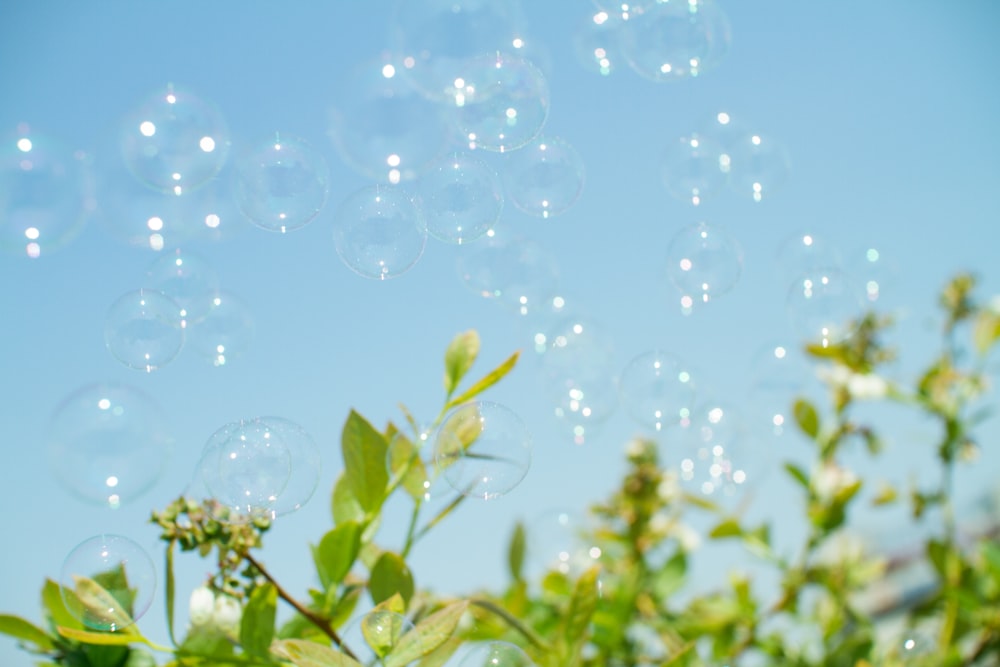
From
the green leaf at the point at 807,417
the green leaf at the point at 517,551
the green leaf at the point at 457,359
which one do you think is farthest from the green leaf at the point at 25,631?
the green leaf at the point at 807,417

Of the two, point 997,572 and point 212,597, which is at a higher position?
point 997,572

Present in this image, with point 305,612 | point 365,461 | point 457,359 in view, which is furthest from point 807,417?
point 305,612

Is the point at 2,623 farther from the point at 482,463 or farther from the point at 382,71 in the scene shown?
the point at 382,71

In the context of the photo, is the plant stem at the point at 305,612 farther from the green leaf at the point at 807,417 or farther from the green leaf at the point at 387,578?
the green leaf at the point at 807,417

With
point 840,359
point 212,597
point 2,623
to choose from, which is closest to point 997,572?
point 840,359

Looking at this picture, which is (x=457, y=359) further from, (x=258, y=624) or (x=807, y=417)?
(x=807, y=417)
